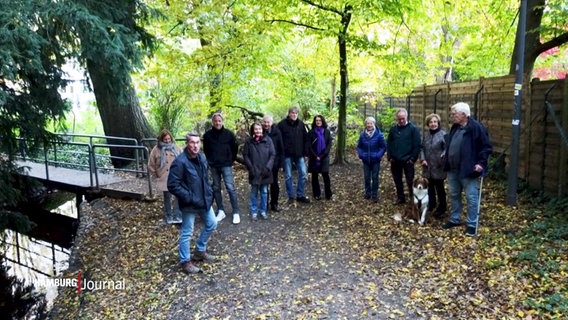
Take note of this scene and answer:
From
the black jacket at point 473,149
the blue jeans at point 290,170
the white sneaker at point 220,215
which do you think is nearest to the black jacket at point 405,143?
the black jacket at point 473,149

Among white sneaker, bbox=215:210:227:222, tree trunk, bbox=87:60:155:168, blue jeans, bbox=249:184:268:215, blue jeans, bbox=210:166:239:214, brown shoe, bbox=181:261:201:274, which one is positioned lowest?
brown shoe, bbox=181:261:201:274

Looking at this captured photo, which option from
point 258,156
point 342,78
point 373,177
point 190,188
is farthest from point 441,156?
point 342,78

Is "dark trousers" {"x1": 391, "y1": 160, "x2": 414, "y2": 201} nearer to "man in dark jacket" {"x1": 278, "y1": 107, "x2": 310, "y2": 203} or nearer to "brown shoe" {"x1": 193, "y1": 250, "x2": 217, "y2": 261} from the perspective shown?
"man in dark jacket" {"x1": 278, "y1": 107, "x2": 310, "y2": 203}

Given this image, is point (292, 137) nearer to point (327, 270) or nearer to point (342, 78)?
point (327, 270)

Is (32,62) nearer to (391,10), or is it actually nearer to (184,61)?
(184,61)

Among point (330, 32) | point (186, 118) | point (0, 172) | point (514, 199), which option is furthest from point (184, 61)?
point (514, 199)

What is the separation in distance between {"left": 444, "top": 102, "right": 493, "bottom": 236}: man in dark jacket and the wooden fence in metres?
1.31

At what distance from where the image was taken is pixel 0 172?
6727 millimetres

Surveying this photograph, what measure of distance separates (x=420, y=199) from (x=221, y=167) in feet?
10.3

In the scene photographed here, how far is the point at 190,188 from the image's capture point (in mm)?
4977

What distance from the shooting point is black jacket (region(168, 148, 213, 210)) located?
16.0ft

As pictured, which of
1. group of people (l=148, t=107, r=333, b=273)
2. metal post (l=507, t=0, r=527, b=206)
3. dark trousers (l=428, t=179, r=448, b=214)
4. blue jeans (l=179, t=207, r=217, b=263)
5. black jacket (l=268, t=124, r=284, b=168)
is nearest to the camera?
group of people (l=148, t=107, r=333, b=273)

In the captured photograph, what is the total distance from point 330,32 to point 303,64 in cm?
339

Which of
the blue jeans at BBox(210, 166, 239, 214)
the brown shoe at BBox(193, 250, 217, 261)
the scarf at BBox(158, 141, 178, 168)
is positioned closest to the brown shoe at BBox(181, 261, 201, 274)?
the brown shoe at BBox(193, 250, 217, 261)
